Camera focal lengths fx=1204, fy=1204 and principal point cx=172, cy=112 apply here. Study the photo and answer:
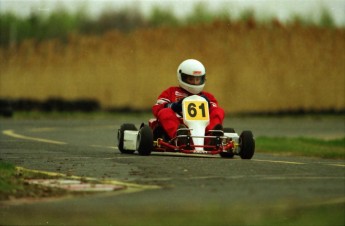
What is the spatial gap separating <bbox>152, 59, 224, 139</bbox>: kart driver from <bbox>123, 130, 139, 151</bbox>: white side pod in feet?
2.05

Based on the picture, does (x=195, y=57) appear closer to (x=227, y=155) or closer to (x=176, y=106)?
(x=227, y=155)

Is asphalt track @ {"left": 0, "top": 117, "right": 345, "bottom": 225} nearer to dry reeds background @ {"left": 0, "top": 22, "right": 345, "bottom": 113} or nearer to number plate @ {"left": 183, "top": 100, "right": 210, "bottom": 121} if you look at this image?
number plate @ {"left": 183, "top": 100, "right": 210, "bottom": 121}

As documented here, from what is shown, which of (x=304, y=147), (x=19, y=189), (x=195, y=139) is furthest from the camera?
(x=304, y=147)

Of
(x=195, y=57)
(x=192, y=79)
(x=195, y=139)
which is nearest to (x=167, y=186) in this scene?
(x=195, y=139)

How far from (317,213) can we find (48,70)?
3737cm

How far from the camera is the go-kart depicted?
19078mm

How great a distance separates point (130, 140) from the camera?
2038cm

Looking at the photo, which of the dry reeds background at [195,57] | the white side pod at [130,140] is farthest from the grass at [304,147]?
the dry reeds background at [195,57]

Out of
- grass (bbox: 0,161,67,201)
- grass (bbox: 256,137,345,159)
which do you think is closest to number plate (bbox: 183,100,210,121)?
grass (bbox: 256,137,345,159)

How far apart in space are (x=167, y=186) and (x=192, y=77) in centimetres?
655

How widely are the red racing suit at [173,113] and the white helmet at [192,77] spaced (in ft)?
0.47

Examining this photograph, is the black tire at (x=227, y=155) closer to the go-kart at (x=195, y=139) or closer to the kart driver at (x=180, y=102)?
the go-kart at (x=195, y=139)

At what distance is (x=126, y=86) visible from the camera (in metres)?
47.2

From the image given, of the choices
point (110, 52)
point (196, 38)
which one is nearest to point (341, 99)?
point (196, 38)
